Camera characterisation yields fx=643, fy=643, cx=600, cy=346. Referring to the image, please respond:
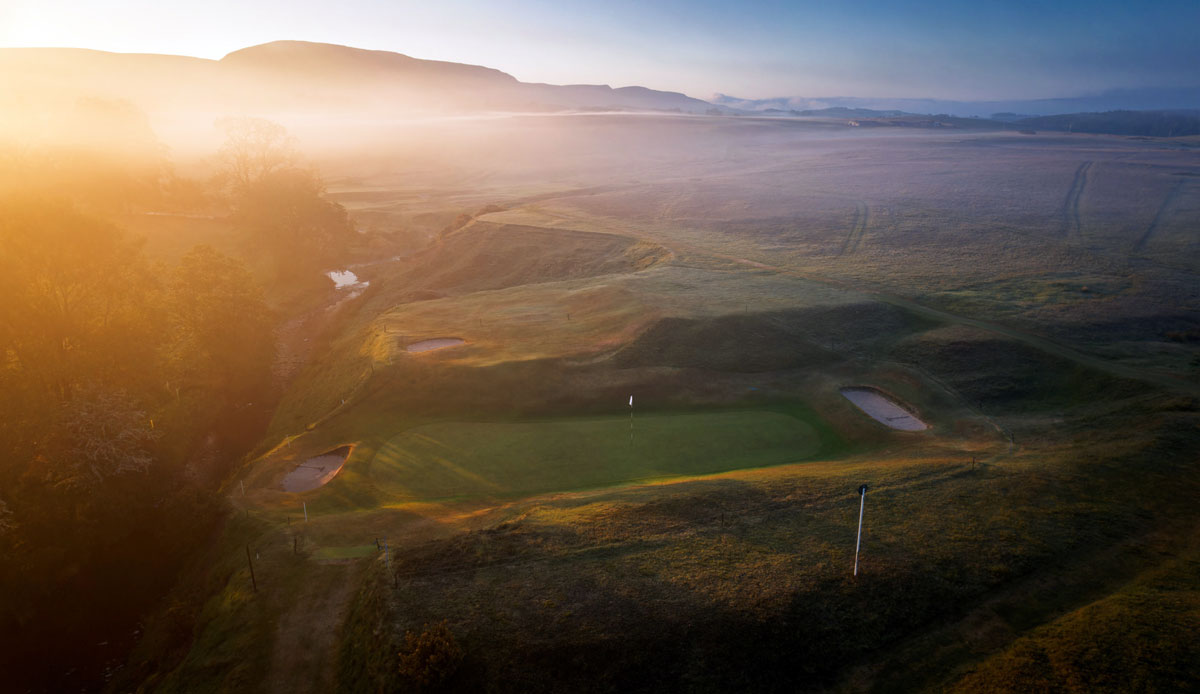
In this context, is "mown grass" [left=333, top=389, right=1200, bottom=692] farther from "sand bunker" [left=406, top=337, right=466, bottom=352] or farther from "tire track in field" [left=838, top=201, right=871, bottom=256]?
"tire track in field" [left=838, top=201, right=871, bottom=256]

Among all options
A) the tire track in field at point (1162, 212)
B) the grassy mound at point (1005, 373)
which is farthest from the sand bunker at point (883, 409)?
the tire track in field at point (1162, 212)

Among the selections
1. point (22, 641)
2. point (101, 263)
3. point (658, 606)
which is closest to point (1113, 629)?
point (658, 606)

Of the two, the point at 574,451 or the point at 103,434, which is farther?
the point at 574,451

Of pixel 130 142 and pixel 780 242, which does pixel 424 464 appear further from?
pixel 130 142

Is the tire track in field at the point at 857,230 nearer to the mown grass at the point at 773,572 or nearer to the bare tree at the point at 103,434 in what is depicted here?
the mown grass at the point at 773,572

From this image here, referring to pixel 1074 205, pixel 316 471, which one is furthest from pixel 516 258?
pixel 1074 205

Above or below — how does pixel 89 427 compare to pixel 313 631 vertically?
above

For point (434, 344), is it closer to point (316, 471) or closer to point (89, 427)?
point (316, 471)
